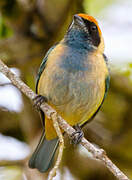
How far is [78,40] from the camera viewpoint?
15.2 ft

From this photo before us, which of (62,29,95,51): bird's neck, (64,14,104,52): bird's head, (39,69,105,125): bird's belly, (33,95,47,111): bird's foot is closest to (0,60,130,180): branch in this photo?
(33,95,47,111): bird's foot

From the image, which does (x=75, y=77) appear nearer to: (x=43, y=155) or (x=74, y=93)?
(x=74, y=93)

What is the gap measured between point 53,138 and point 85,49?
1228mm

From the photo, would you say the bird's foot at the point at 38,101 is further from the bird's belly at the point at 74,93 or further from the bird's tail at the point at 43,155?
the bird's tail at the point at 43,155

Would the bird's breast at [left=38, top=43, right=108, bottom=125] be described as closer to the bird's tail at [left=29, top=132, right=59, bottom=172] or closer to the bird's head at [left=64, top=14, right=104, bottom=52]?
the bird's head at [left=64, top=14, right=104, bottom=52]

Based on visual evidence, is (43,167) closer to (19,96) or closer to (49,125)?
(49,125)

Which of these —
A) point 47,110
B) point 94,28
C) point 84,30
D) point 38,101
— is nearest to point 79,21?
point 84,30

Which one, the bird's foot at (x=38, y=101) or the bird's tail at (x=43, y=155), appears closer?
the bird's foot at (x=38, y=101)

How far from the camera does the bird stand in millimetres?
4363

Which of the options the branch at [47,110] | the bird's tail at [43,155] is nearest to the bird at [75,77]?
the bird's tail at [43,155]

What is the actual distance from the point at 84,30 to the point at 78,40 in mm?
155

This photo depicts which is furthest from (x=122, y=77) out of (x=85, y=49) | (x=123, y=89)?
(x=85, y=49)

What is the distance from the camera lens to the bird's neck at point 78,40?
462 centimetres

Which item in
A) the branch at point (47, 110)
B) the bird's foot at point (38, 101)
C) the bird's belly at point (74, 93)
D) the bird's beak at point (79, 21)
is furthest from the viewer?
the bird's beak at point (79, 21)
